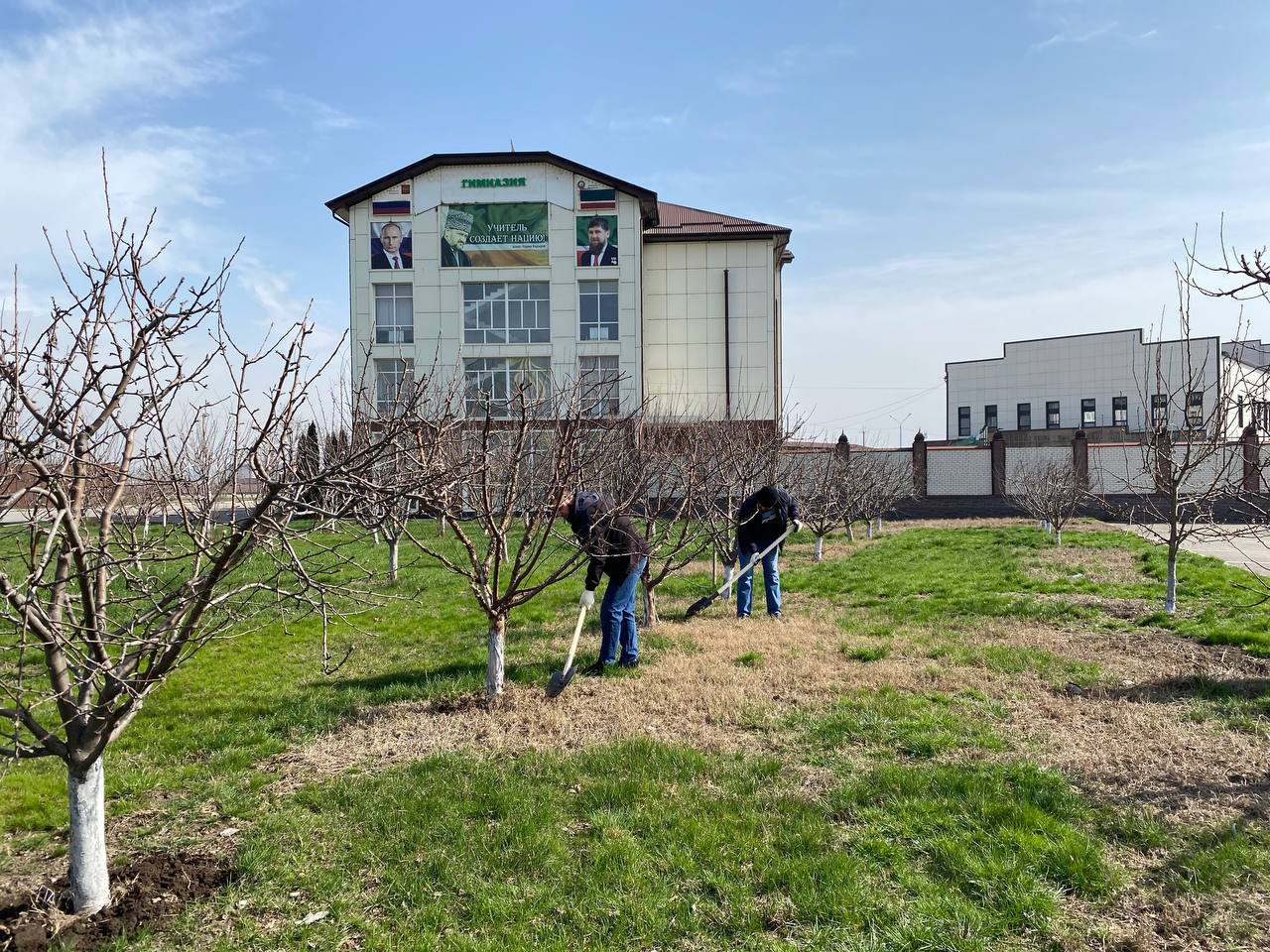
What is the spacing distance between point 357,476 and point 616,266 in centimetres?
2536

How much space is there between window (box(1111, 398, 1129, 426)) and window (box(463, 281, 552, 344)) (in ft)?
87.0

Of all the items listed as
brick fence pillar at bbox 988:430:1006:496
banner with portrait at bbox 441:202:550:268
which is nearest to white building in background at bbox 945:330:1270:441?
brick fence pillar at bbox 988:430:1006:496

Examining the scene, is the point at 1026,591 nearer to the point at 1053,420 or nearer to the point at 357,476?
the point at 357,476

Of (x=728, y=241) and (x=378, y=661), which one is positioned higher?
(x=728, y=241)

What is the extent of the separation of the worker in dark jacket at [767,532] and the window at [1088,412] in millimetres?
34947

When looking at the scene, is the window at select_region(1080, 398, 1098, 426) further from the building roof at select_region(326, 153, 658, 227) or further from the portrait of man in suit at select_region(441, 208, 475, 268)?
the portrait of man in suit at select_region(441, 208, 475, 268)

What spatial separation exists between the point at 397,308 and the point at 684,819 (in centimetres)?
2641

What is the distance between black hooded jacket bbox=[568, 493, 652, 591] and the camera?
20.7 ft

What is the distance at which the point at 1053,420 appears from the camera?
39219 millimetres

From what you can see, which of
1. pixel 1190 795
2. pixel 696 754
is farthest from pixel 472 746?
pixel 1190 795

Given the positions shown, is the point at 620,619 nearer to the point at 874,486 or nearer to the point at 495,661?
the point at 495,661

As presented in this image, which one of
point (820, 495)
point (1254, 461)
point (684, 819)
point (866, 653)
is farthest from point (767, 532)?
point (820, 495)

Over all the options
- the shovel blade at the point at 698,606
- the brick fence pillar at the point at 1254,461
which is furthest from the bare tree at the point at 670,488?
the brick fence pillar at the point at 1254,461

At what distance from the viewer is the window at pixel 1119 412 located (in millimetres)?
37531
